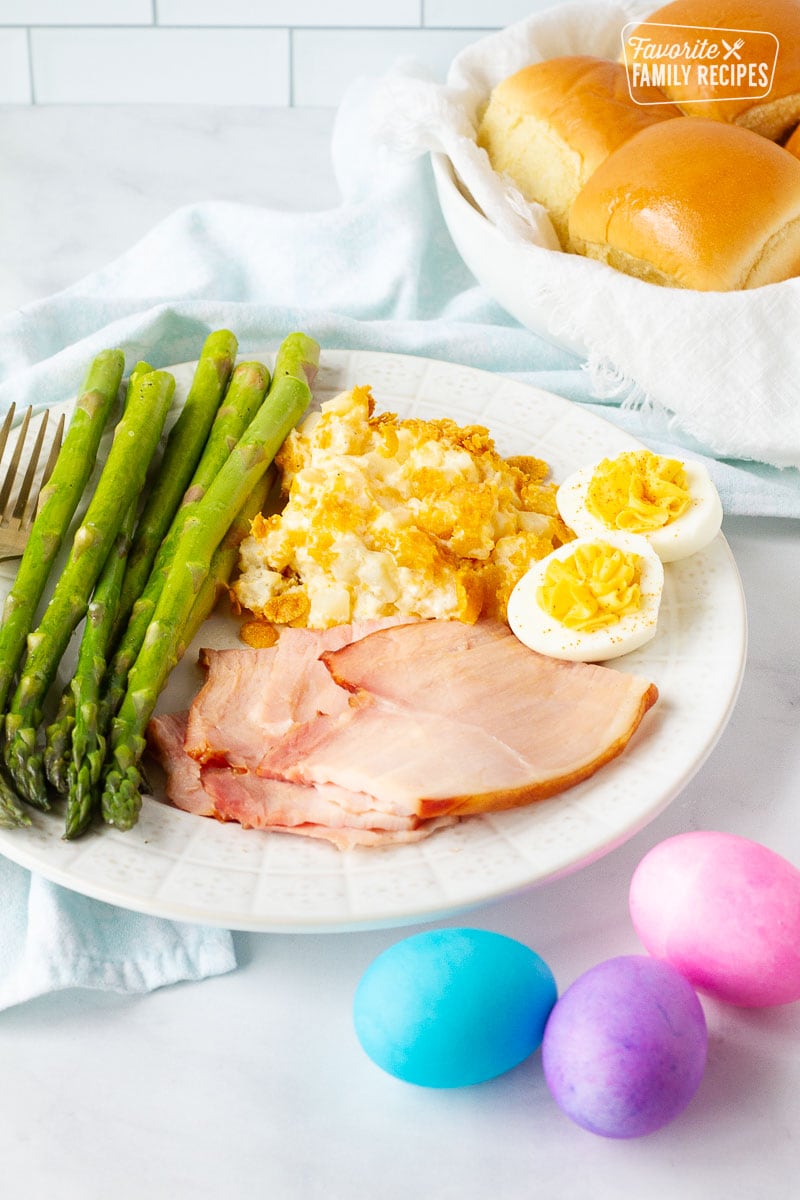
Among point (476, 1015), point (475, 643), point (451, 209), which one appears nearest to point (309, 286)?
point (451, 209)

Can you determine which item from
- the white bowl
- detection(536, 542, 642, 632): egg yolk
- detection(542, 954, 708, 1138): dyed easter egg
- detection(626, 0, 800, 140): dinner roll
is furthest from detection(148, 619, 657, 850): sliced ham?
detection(626, 0, 800, 140): dinner roll

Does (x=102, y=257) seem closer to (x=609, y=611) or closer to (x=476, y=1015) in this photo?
(x=609, y=611)

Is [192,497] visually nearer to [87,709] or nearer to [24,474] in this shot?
[24,474]

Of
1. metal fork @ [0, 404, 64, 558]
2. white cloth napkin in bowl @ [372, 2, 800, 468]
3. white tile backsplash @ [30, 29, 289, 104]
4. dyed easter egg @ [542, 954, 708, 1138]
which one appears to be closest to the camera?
dyed easter egg @ [542, 954, 708, 1138]

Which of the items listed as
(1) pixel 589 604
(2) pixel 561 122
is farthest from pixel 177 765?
(2) pixel 561 122

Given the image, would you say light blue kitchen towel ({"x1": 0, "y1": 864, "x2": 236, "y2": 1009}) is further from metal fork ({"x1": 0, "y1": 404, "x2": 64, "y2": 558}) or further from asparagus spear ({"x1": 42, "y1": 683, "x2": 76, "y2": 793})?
metal fork ({"x1": 0, "y1": 404, "x2": 64, "y2": 558})

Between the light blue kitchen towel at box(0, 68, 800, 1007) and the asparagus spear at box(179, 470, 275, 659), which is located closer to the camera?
the asparagus spear at box(179, 470, 275, 659)

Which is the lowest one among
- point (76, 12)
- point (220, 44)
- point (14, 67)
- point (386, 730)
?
point (386, 730)
